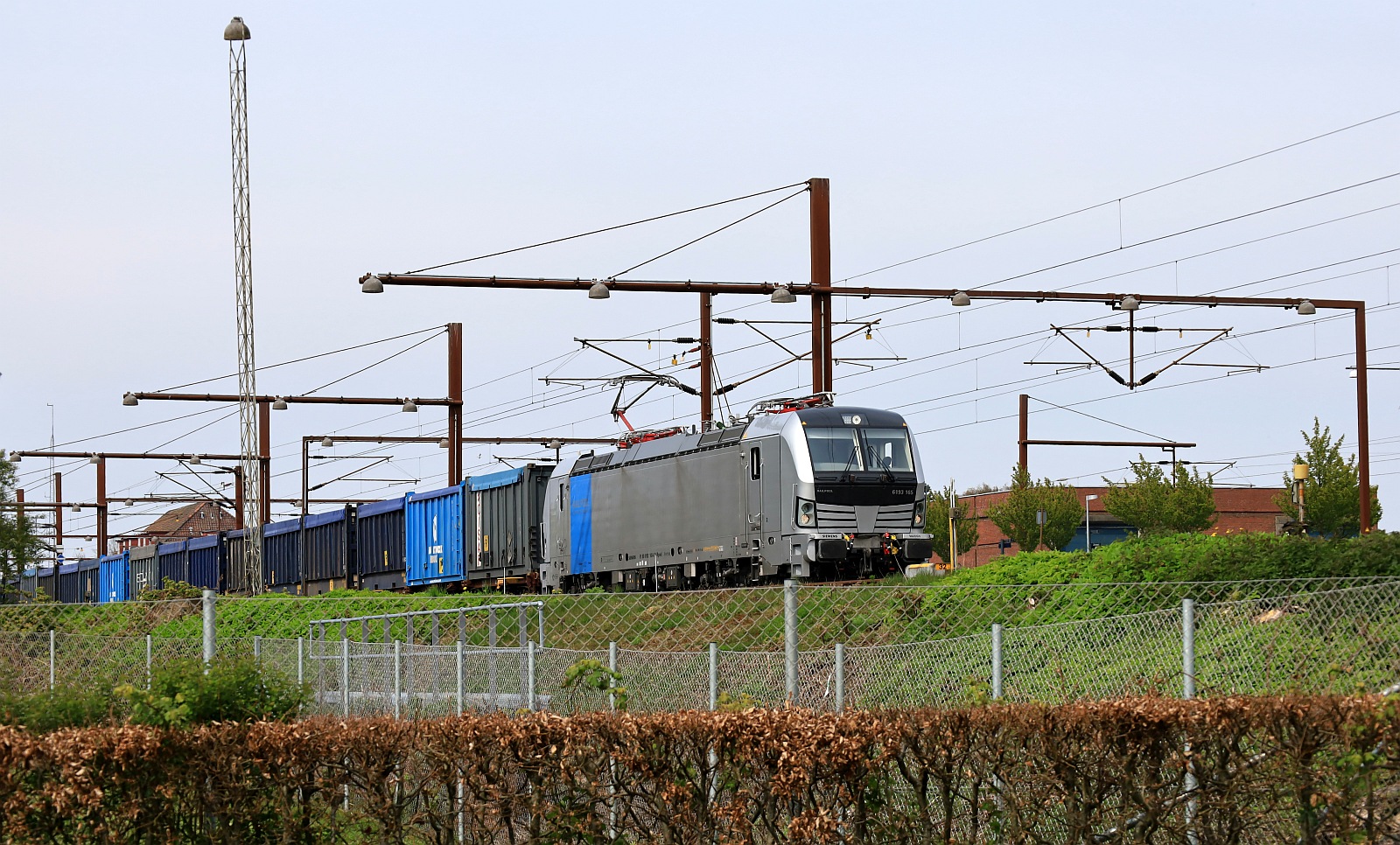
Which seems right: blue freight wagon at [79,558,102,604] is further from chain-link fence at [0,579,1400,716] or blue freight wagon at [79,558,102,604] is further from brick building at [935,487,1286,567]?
chain-link fence at [0,579,1400,716]

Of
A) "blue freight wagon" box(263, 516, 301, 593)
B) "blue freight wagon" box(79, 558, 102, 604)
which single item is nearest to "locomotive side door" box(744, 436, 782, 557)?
"blue freight wagon" box(263, 516, 301, 593)

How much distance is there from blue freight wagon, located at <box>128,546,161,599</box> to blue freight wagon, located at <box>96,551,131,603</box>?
16.5 inches

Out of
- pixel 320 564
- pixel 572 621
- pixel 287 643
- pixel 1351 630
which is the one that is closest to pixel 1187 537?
pixel 572 621

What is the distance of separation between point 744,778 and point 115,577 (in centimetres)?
5937

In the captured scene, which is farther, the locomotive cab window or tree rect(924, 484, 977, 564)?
tree rect(924, 484, 977, 564)

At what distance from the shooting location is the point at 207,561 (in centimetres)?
5384

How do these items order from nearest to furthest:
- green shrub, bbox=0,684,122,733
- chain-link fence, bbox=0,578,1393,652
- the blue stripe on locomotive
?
green shrub, bbox=0,684,122,733 → chain-link fence, bbox=0,578,1393,652 → the blue stripe on locomotive

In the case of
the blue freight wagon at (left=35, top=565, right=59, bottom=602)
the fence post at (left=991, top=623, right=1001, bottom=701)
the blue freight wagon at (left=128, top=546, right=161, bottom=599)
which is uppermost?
the fence post at (left=991, top=623, right=1001, bottom=701)

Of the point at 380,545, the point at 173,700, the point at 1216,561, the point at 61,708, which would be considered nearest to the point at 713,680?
the point at 173,700

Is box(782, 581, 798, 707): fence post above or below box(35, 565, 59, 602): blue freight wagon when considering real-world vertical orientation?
above

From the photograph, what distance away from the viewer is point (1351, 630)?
28.6 feet

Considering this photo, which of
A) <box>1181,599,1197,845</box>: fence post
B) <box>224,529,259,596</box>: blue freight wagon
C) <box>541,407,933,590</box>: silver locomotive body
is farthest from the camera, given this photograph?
<box>224,529,259,596</box>: blue freight wagon

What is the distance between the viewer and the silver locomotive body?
2561 cm

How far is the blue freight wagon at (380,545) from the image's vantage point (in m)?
44.0
